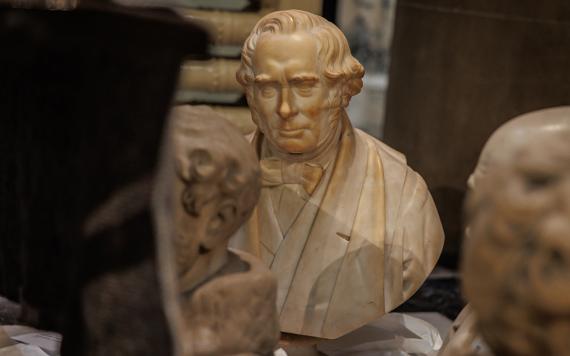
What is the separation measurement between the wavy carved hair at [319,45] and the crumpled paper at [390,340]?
707 millimetres

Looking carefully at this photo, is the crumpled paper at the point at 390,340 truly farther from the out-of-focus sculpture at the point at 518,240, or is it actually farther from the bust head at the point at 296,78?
the out-of-focus sculpture at the point at 518,240

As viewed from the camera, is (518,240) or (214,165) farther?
(214,165)

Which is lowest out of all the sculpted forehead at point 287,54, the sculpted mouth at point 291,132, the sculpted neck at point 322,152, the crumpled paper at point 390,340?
the crumpled paper at point 390,340

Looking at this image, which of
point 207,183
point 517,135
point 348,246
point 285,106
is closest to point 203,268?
point 207,183

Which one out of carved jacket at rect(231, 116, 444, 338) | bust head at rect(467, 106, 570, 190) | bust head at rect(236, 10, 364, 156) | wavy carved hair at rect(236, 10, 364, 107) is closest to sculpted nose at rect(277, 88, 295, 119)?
bust head at rect(236, 10, 364, 156)

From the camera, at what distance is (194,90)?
4.79 meters

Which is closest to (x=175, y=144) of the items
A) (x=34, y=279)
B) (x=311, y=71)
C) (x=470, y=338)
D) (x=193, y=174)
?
(x=193, y=174)

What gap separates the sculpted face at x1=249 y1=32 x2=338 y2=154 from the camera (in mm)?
2725

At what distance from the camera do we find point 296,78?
2717 mm

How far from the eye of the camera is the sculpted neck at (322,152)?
2.87 m

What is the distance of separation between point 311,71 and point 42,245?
1068 millimetres

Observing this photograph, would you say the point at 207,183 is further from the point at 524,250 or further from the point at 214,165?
the point at 524,250

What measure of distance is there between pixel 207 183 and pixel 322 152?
1.03 metres

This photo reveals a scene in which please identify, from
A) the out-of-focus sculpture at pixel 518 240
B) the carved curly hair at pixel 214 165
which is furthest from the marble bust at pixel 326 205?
the out-of-focus sculpture at pixel 518 240
